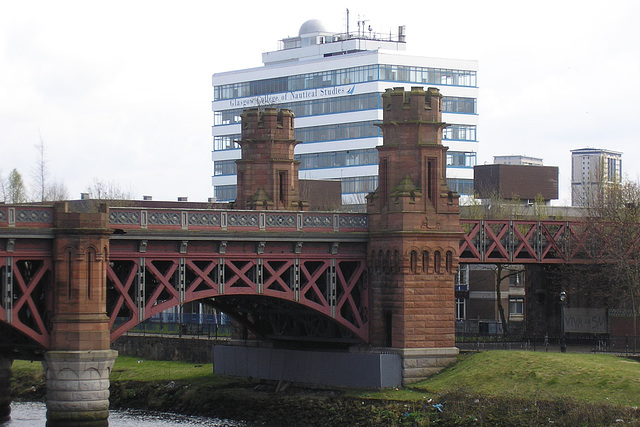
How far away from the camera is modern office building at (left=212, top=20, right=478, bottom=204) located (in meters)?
134

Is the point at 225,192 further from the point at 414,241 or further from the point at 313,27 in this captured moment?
the point at 414,241

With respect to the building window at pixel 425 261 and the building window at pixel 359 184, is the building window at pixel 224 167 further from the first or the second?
the building window at pixel 425 261

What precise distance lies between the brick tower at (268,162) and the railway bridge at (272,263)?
8cm

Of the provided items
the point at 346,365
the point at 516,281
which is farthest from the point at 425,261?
the point at 516,281

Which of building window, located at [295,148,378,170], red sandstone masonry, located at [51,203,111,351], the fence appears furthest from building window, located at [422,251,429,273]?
building window, located at [295,148,378,170]

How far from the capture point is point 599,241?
251 feet

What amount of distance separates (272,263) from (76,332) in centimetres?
1290

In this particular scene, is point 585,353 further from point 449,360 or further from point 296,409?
point 296,409

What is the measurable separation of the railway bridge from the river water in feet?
7.29

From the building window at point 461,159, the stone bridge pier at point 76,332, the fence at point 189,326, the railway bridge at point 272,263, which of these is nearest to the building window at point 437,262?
the railway bridge at point 272,263

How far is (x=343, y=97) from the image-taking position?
135500 mm

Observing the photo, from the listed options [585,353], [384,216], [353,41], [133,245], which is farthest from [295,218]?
[353,41]

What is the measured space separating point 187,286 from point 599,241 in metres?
25.2

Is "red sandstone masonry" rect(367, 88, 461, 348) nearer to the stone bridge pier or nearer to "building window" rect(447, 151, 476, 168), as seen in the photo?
the stone bridge pier
